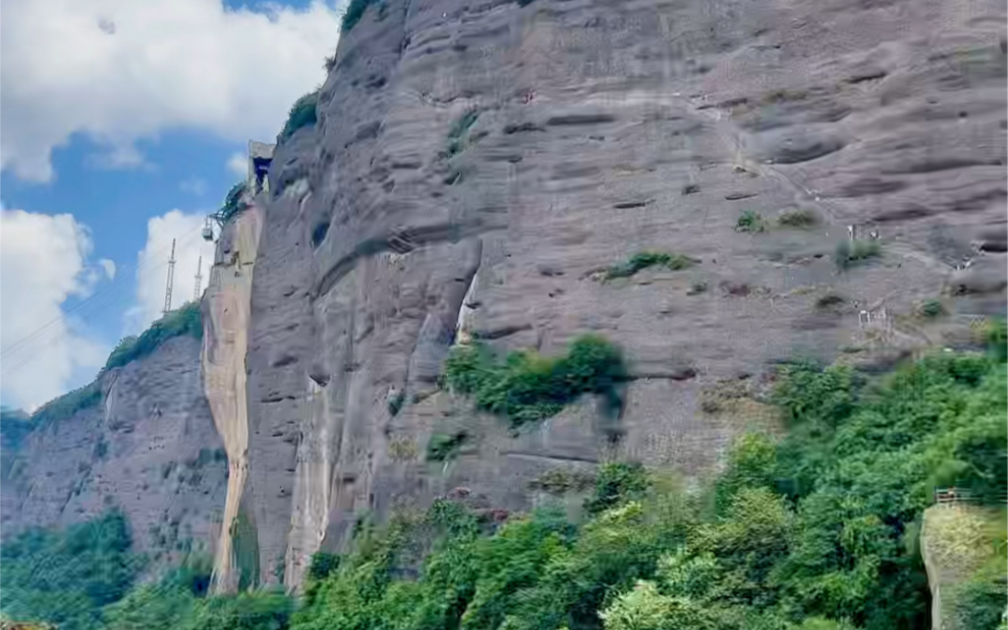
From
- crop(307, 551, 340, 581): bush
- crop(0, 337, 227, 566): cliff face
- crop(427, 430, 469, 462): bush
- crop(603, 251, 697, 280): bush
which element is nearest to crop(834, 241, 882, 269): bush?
crop(603, 251, 697, 280): bush

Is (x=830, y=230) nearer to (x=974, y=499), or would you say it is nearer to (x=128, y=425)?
(x=974, y=499)

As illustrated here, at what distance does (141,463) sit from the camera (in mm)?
41406

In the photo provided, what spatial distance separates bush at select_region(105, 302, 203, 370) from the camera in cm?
4256

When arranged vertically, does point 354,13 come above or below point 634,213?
above

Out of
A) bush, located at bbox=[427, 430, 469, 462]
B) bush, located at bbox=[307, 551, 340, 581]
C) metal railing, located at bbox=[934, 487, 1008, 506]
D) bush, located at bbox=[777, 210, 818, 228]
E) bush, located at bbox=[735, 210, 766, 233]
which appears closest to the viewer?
metal railing, located at bbox=[934, 487, 1008, 506]

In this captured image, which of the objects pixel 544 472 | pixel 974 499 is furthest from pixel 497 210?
pixel 974 499

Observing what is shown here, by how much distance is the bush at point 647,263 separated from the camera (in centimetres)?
1916

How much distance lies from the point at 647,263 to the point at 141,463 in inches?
1061

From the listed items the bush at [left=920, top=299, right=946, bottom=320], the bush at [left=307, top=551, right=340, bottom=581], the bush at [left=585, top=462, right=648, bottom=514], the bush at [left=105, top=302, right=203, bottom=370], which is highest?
the bush at [left=105, top=302, right=203, bottom=370]

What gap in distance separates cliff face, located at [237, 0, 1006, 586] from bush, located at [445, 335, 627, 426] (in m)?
0.28

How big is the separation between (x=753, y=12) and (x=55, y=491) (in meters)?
35.5

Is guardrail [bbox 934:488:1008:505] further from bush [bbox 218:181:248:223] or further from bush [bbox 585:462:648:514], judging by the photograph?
bush [bbox 218:181:248:223]

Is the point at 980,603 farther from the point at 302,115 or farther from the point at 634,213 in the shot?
the point at 302,115

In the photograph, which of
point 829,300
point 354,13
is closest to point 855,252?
point 829,300
